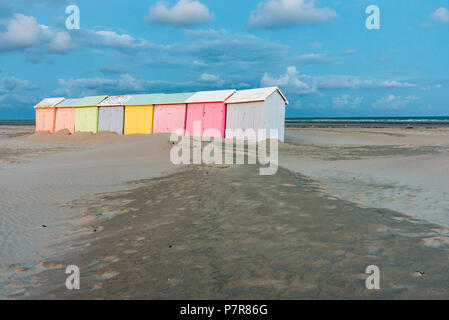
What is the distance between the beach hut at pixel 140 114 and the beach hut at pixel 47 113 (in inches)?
406

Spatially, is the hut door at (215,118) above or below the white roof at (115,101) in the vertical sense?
below

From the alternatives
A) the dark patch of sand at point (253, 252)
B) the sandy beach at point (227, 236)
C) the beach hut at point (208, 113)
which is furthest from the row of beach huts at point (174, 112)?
the dark patch of sand at point (253, 252)

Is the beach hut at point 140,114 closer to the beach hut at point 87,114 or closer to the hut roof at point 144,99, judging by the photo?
the hut roof at point 144,99

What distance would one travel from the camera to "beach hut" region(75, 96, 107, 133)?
29677mm

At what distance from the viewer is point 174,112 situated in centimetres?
2522

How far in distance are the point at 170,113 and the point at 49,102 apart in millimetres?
16353

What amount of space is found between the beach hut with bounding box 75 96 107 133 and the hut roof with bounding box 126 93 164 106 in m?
3.76

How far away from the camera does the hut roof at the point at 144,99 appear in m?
26.5

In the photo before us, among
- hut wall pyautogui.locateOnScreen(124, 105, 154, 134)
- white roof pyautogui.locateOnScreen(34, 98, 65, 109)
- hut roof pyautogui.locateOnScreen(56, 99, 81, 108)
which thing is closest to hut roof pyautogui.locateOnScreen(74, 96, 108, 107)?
hut roof pyautogui.locateOnScreen(56, 99, 81, 108)

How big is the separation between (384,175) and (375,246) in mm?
7198

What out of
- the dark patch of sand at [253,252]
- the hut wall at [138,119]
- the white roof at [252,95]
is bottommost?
the dark patch of sand at [253,252]

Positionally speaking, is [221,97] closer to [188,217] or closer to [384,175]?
[384,175]

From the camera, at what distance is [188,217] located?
5.93 m
